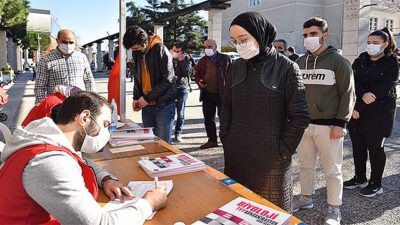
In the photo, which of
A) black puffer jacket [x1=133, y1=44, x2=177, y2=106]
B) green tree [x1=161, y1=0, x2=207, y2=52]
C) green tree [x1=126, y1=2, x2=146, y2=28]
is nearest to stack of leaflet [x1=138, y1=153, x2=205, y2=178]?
black puffer jacket [x1=133, y1=44, x2=177, y2=106]

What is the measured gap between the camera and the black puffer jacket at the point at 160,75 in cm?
355

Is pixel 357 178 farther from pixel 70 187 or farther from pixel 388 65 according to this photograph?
pixel 70 187

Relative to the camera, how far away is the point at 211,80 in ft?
18.9

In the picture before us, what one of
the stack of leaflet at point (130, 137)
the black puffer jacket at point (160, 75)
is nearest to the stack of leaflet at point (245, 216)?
the stack of leaflet at point (130, 137)

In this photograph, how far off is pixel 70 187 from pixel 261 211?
32.0 inches

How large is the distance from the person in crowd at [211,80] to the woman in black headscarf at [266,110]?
3399mm

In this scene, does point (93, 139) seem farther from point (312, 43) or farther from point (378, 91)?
point (378, 91)

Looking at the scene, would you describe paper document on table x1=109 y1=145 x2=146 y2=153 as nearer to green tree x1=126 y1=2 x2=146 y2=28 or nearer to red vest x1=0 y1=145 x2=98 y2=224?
red vest x1=0 y1=145 x2=98 y2=224

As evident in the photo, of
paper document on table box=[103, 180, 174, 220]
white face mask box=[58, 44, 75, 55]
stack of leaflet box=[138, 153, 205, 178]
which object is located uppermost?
white face mask box=[58, 44, 75, 55]

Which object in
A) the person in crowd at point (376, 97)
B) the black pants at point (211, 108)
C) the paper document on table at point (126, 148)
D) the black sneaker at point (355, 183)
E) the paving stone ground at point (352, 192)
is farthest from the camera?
the black pants at point (211, 108)

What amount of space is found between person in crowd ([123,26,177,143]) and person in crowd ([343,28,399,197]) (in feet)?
6.53

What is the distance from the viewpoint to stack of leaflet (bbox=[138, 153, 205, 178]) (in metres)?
2.12

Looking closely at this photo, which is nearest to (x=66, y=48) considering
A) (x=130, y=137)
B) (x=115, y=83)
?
(x=115, y=83)

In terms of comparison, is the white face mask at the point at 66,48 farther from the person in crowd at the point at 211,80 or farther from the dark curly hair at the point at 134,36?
the person in crowd at the point at 211,80
